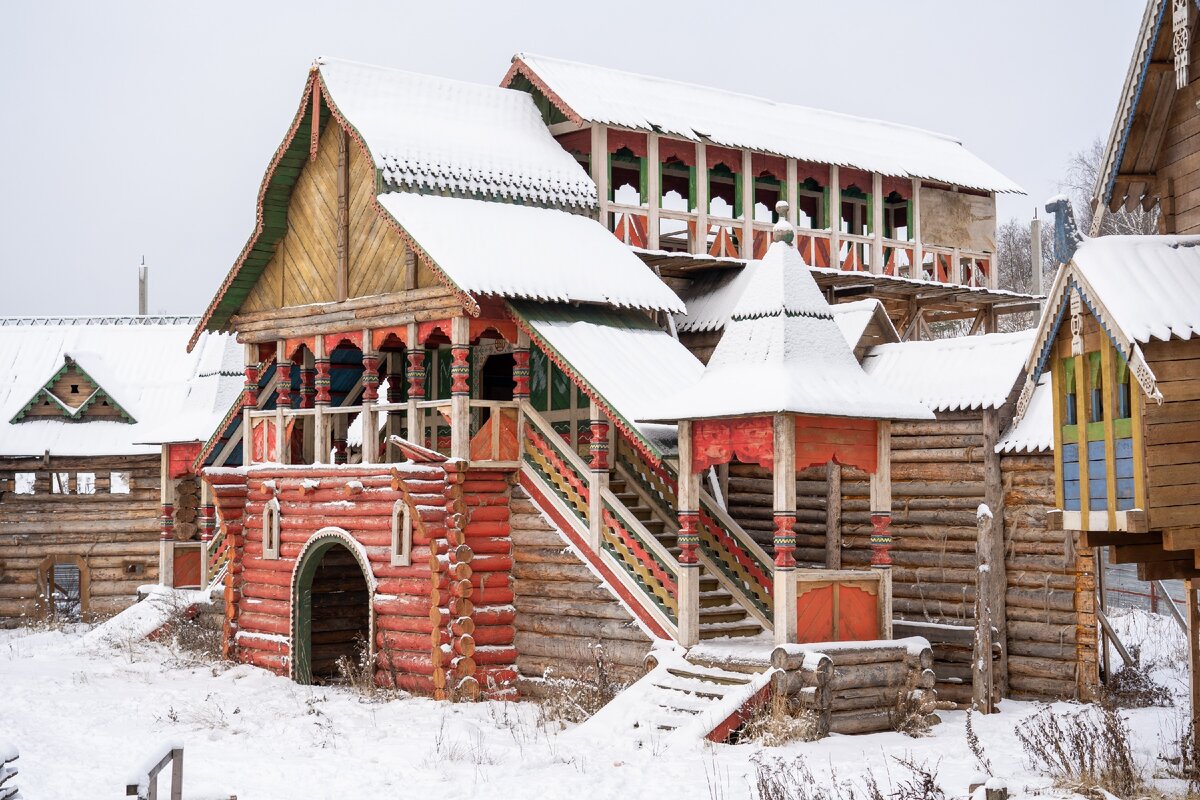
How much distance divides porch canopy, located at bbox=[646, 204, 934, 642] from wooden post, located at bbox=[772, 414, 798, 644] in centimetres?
1

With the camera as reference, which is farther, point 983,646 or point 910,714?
point 983,646

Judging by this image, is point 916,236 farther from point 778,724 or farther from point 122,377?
point 122,377

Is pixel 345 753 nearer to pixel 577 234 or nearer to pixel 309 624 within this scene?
pixel 309 624

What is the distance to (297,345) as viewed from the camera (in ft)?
79.1

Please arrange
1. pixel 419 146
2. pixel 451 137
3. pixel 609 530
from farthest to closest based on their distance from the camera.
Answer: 1. pixel 451 137
2. pixel 419 146
3. pixel 609 530

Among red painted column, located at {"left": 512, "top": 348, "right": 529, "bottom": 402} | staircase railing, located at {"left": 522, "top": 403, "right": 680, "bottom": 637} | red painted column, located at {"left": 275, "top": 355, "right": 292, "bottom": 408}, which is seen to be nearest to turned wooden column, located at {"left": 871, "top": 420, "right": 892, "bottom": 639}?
staircase railing, located at {"left": 522, "top": 403, "right": 680, "bottom": 637}

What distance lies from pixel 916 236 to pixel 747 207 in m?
4.47

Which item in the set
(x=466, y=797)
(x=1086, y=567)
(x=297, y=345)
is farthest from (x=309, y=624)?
(x=1086, y=567)

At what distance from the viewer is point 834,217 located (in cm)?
2662

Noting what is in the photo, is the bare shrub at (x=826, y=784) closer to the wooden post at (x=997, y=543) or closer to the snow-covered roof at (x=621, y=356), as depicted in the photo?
the snow-covered roof at (x=621, y=356)

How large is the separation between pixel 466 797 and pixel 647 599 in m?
5.42

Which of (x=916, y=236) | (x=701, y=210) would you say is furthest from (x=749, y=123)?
(x=916, y=236)

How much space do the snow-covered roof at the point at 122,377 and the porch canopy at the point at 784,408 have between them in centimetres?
1752

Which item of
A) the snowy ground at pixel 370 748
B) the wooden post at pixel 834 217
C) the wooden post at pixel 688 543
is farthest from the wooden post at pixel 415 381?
the wooden post at pixel 834 217
